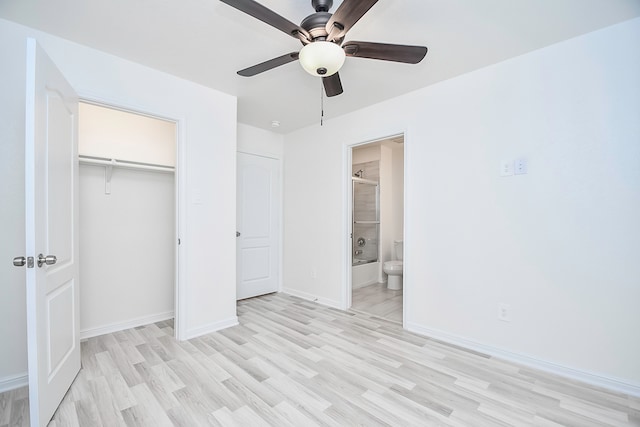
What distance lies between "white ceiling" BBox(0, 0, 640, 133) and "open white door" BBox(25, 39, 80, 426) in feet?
Result: 1.59

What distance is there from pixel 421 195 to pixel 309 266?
1.84 meters

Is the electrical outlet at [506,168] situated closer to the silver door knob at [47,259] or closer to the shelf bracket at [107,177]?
the silver door knob at [47,259]

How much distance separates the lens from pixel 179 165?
2.66 meters

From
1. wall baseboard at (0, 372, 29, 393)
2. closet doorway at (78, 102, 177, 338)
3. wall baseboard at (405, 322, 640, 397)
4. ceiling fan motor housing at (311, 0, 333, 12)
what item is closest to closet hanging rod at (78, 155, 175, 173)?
closet doorway at (78, 102, 177, 338)

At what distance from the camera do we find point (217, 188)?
114 inches

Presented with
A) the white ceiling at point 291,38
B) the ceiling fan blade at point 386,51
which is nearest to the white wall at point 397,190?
the white ceiling at point 291,38

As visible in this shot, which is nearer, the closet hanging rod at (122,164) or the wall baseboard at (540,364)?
the wall baseboard at (540,364)

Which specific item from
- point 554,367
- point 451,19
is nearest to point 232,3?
point 451,19

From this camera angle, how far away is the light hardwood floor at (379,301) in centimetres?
335

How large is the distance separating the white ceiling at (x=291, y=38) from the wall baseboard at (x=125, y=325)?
2.48 m

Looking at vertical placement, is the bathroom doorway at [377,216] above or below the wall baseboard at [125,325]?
above

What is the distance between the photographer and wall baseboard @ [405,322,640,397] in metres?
1.84

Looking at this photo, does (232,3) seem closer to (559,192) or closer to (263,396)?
(263,396)

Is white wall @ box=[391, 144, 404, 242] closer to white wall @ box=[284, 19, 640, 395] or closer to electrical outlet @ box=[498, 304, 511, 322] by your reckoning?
white wall @ box=[284, 19, 640, 395]
